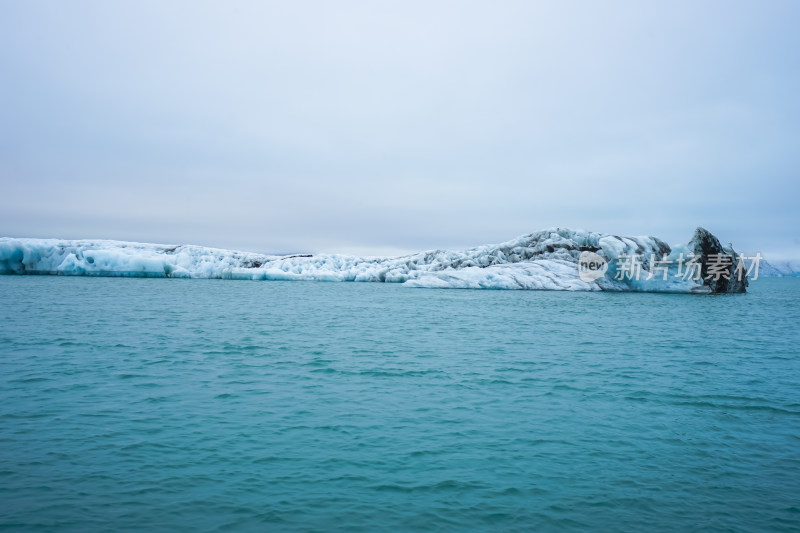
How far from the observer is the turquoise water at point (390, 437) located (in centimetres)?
544

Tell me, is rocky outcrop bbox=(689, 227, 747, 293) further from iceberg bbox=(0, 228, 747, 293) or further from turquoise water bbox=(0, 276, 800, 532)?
turquoise water bbox=(0, 276, 800, 532)

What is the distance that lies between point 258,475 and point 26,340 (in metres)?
13.4

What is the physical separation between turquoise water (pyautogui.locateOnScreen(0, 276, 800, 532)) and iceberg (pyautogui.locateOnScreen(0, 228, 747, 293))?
1454 inches

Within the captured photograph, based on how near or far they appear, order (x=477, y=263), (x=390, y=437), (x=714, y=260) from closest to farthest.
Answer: (x=390, y=437) → (x=714, y=260) → (x=477, y=263)

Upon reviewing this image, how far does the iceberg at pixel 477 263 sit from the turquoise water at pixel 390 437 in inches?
1454

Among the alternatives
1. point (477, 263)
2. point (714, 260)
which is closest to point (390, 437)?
point (714, 260)

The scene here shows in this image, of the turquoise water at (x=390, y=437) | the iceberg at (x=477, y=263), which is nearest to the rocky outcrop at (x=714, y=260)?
the iceberg at (x=477, y=263)

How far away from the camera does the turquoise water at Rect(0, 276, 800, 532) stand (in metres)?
5.44

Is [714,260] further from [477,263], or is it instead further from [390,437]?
[390,437]

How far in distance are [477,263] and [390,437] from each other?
56.3 metres

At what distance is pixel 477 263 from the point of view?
63.2 meters

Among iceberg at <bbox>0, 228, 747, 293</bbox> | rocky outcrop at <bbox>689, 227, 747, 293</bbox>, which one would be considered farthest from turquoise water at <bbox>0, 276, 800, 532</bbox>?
iceberg at <bbox>0, 228, 747, 293</bbox>

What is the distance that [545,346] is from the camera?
57.0 ft

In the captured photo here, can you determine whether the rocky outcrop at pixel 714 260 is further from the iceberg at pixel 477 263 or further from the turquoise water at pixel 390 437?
the turquoise water at pixel 390 437
